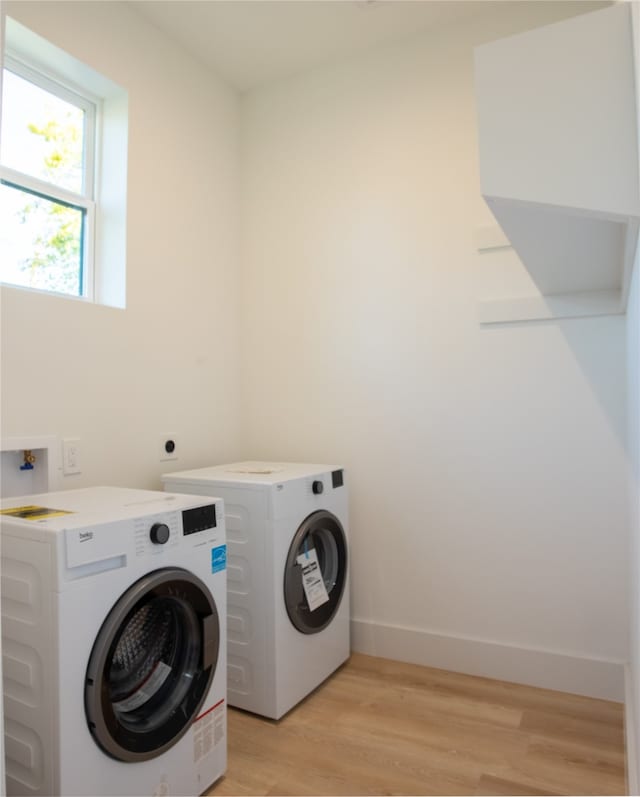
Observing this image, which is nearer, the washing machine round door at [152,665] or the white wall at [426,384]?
the washing machine round door at [152,665]

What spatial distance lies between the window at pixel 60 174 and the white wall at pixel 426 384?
823 millimetres

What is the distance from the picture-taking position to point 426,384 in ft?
8.48

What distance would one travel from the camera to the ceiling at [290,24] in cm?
242

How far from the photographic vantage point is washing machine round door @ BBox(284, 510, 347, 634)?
7.06 feet

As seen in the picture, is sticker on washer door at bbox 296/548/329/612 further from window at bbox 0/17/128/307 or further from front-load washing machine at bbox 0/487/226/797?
window at bbox 0/17/128/307

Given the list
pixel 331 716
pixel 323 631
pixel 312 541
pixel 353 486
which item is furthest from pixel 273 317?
pixel 331 716

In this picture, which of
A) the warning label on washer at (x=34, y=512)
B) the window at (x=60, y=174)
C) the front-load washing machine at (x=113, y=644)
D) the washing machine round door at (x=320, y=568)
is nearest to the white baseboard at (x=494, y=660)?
the washing machine round door at (x=320, y=568)

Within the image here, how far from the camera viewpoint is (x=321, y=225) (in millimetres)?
2861

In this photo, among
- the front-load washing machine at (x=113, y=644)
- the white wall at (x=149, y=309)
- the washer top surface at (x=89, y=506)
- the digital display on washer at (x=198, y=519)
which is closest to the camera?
the front-load washing machine at (x=113, y=644)

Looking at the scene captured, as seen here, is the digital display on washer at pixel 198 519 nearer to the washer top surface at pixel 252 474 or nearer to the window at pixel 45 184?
the washer top surface at pixel 252 474

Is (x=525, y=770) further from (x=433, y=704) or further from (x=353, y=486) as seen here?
(x=353, y=486)

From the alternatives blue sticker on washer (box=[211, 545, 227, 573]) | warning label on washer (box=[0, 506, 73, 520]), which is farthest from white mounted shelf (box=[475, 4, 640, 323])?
warning label on washer (box=[0, 506, 73, 520])

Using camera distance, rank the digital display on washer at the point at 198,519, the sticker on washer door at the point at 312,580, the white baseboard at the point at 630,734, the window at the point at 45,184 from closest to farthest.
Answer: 1. the white baseboard at the point at 630,734
2. the digital display on washer at the point at 198,519
3. the window at the point at 45,184
4. the sticker on washer door at the point at 312,580

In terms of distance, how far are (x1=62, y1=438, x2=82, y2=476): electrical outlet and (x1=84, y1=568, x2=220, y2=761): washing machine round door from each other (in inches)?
27.7
